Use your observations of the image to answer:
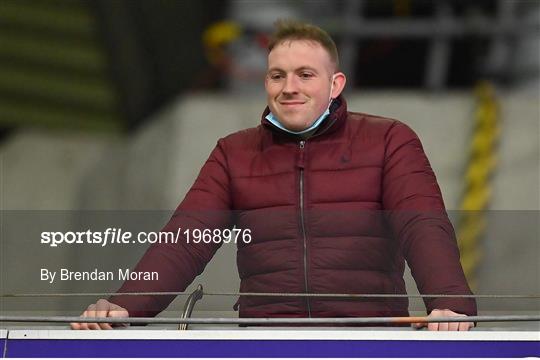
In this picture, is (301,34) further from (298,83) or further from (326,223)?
(326,223)

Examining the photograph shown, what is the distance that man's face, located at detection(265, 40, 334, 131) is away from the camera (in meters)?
3.71

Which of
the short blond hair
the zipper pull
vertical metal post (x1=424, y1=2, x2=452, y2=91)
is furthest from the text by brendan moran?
vertical metal post (x1=424, y1=2, x2=452, y2=91)

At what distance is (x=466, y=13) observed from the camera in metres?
8.56

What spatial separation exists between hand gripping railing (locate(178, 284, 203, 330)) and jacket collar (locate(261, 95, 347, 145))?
0.45m

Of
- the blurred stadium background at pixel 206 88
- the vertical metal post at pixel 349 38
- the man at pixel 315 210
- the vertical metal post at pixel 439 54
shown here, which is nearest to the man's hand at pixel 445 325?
the man at pixel 315 210

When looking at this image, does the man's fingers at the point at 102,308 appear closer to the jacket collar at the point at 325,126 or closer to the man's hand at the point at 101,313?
the man's hand at the point at 101,313

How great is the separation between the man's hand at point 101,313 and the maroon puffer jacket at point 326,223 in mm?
24

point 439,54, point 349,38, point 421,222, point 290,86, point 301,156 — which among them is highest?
point 349,38

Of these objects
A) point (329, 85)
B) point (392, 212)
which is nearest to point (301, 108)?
point (329, 85)

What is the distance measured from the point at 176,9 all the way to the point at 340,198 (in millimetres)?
6294

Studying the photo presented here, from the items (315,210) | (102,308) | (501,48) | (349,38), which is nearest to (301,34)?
(315,210)

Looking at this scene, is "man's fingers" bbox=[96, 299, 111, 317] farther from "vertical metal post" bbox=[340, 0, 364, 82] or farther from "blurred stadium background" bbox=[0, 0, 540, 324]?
"vertical metal post" bbox=[340, 0, 364, 82]

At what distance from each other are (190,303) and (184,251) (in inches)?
6.6

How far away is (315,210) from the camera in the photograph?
362 cm
